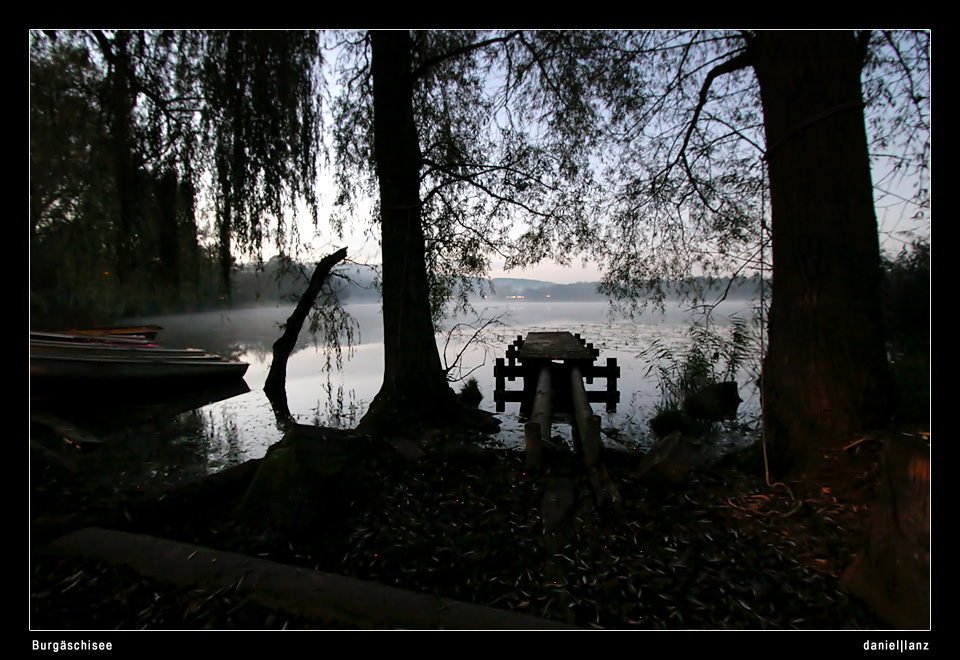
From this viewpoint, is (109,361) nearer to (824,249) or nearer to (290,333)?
(290,333)

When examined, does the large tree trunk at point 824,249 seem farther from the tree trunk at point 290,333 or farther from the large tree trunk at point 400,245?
the tree trunk at point 290,333

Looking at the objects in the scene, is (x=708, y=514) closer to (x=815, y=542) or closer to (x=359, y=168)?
(x=815, y=542)

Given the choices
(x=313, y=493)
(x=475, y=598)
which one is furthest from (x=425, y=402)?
(x=475, y=598)

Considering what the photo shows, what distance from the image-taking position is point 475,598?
2285mm

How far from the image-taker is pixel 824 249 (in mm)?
3029

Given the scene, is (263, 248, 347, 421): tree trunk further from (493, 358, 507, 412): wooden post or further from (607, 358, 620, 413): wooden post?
(607, 358, 620, 413): wooden post

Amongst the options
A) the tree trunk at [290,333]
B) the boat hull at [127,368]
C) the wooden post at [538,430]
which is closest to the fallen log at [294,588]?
the wooden post at [538,430]

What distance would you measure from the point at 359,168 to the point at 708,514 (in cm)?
577

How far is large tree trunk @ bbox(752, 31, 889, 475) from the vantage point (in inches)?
117

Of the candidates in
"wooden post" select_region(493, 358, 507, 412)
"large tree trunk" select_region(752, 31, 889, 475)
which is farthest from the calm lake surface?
"large tree trunk" select_region(752, 31, 889, 475)

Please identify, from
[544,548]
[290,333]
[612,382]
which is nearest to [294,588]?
[544,548]

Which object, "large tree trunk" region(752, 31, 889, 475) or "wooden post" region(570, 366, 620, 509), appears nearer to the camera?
"large tree trunk" region(752, 31, 889, 475)

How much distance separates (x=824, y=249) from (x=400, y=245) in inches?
159

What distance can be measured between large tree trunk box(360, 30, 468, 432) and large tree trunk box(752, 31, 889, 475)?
3593mm
